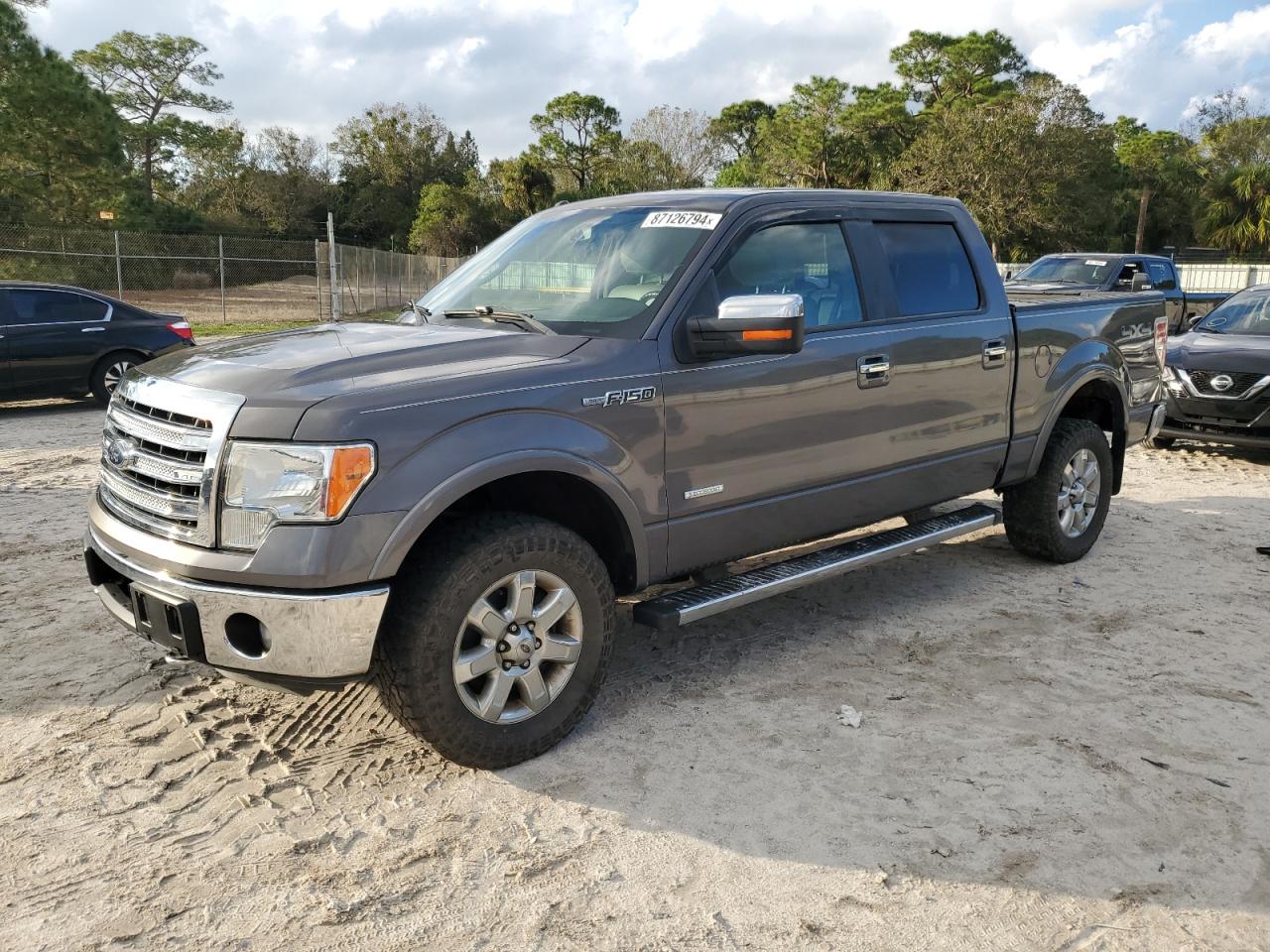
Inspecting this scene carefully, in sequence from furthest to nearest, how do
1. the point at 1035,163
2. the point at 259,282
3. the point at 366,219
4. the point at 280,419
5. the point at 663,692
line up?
1. the point at 366,219
2. the point at 1035,163
3. the point at 259,282
4. the point at 663,692
5. the point at 280,419

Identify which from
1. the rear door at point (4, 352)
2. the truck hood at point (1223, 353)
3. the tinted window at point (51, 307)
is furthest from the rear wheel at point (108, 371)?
the truck hood at point (1223, 353)

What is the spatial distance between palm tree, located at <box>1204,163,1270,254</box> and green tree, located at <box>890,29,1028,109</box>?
23.2 meters

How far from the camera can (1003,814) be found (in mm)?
3400

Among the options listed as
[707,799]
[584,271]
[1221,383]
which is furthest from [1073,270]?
[707,799]

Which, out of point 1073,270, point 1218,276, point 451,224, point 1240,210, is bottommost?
point 1073,270

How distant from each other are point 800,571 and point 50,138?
114 ft

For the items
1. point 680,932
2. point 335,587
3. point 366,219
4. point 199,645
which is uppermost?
point 366,219

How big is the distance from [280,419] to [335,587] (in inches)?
20.8

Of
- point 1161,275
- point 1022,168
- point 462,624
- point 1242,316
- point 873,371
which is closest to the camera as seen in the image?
point 462,624

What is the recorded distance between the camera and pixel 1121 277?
1526cm

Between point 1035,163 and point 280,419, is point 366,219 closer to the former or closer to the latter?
point 1035,163

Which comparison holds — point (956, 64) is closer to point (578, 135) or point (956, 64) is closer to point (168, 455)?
point (578, 135)

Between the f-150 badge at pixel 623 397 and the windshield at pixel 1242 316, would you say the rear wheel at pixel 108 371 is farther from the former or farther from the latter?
the windshield at pixel 1242 316

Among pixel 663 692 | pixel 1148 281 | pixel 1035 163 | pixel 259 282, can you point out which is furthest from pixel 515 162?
pixel 663 692
